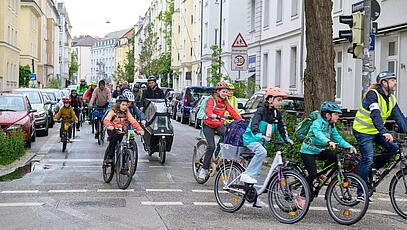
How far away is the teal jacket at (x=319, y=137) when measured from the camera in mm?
8695

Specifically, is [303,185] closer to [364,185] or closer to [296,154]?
[364,185]

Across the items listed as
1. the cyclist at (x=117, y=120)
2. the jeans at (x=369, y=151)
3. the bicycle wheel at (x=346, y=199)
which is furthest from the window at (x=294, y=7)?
the bicycle wheel at (x=346, y=199)

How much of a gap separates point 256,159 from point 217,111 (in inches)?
114

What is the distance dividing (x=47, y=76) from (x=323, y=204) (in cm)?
8688

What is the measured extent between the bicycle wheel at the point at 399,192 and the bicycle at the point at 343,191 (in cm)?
71

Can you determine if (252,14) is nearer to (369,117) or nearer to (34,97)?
(34,97)

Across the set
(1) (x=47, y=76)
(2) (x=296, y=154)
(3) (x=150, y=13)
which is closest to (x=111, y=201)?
(2) (x=296, y=154)

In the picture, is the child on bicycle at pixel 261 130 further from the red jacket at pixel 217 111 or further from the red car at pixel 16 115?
the red car at pixel 16 115

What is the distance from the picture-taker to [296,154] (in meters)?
14.2

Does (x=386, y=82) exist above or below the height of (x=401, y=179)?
above

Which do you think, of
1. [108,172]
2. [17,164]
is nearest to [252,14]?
[17,164]

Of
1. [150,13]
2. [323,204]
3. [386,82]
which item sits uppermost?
[150,13]

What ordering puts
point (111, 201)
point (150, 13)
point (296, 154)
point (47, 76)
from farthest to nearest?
point (150, 13) → point (47, 76) → point (296, 154) → point (111, 201)

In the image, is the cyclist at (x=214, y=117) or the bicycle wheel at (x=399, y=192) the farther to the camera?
the cyclist at (x=214, y=117)
